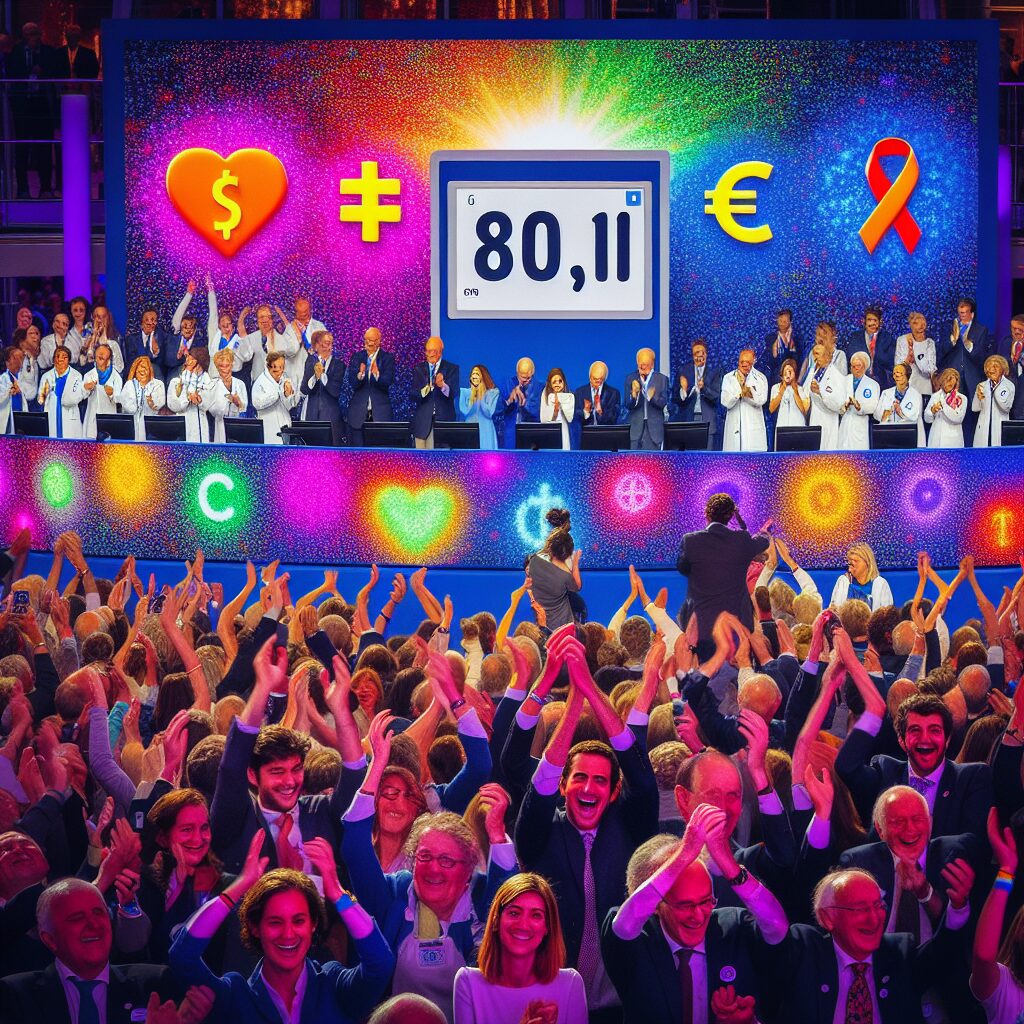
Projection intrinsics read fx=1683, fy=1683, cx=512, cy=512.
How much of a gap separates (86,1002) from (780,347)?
10.1m

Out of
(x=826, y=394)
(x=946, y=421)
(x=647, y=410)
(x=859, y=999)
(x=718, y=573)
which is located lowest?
(x=859, y=999)

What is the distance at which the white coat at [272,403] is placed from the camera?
1255 cm

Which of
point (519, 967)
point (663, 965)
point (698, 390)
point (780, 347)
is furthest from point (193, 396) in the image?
point (519, 967)

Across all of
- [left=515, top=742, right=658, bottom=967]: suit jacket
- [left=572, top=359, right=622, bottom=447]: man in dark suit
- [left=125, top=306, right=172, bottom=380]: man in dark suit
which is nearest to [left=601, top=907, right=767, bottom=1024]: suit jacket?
[left=515, top=742, right=658, bottom=967]: suit jacket

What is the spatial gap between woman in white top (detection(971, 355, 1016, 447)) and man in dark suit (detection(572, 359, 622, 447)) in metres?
2.69

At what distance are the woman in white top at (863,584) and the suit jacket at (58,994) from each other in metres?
4.90

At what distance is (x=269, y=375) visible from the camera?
499 inches

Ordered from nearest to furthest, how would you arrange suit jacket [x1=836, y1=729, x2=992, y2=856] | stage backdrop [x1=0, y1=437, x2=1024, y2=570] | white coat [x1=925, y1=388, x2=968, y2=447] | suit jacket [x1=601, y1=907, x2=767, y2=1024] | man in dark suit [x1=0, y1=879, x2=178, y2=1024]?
man in dark suit [x1=0, y1=879, x2=178, y2=1024] < suit jacket [x1=601, y1=907, x2=767, y2=1024] < suit jacket [x1=836, y1=729, x2=992, y2=856] < stage backdrop [x1=0, y1=437, x2=1024, y2=570] < white coat [x1=925, y1=388, x2=968, y2=447]

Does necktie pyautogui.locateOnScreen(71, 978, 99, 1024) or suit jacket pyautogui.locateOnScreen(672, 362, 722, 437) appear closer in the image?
necktie pyautogui.locateOnScreen(71, 978, 99, 1024)

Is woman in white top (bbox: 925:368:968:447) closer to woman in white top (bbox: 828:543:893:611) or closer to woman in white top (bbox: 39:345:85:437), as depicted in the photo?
woman in white top (bbox: 828:543:893:611)

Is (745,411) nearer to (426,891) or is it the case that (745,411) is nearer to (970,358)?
(970,358)

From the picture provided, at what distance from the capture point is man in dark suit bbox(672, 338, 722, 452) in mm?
12641

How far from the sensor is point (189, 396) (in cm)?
1234

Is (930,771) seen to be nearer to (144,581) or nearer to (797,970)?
Result: (797,970)
